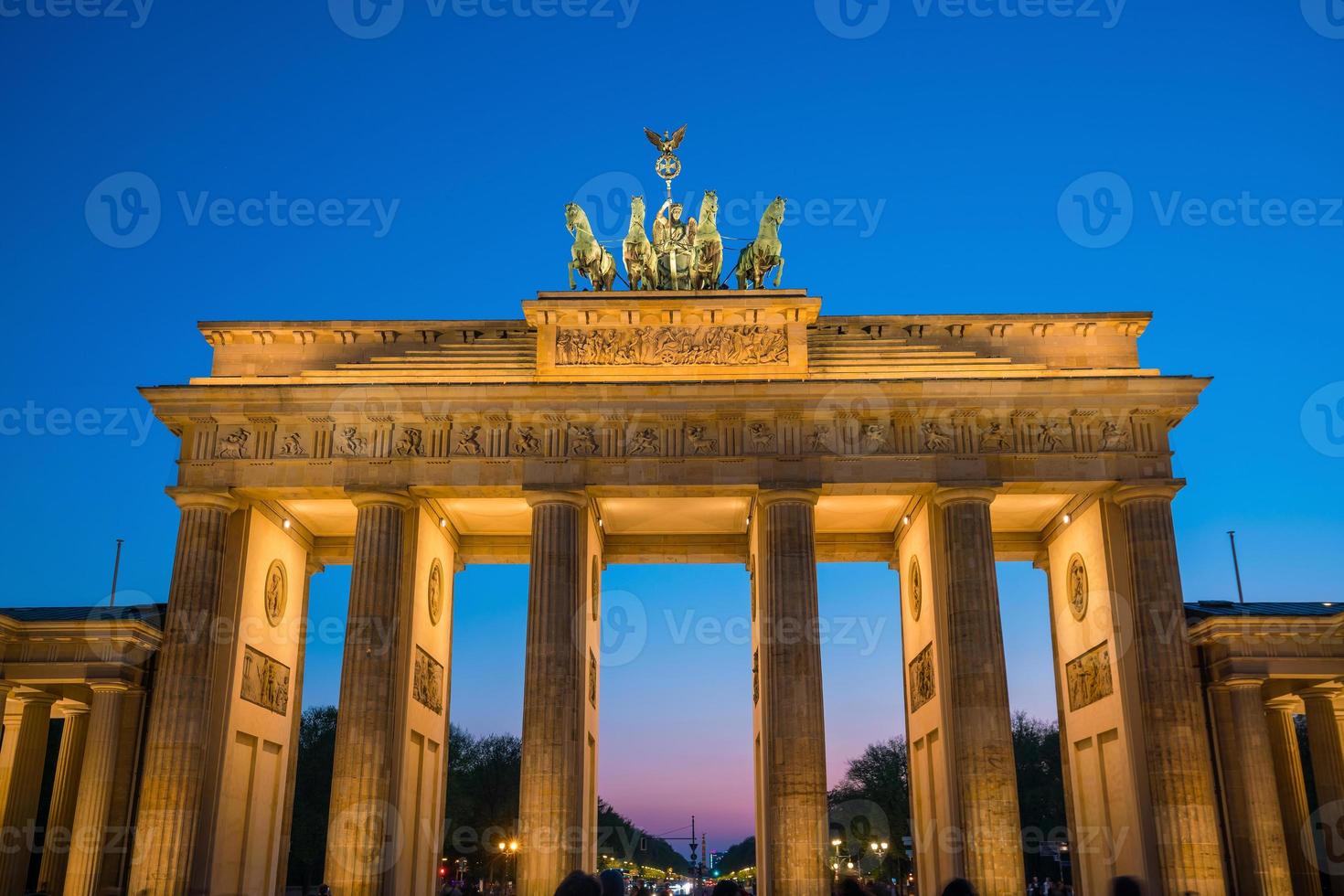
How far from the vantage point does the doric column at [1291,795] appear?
113ft

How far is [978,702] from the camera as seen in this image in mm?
31641

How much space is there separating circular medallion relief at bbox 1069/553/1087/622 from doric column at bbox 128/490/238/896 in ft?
83.1

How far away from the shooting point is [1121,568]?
33.4 meters

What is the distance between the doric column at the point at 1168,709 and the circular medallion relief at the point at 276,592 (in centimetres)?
2530

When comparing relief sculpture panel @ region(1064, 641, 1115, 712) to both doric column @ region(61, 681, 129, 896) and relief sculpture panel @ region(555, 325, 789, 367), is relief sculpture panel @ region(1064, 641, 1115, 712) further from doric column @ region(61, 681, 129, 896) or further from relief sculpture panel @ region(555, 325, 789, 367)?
doric column @ region(61, 681, 129, 896)

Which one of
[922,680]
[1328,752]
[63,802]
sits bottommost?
[63,802]

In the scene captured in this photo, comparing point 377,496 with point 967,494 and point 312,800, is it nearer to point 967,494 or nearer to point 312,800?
point 967,494

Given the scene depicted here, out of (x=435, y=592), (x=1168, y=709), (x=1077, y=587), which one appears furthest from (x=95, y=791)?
(x=1077, y=587)

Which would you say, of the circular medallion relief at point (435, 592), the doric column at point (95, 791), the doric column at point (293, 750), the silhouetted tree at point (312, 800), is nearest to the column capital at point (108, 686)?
the doric column at point (95, 791)

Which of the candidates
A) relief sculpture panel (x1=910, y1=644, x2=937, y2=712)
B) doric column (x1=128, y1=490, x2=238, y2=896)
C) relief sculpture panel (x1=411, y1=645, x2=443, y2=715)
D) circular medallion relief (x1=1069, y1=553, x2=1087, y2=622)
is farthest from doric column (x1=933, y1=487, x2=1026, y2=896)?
doric column (x1=128, y1=490, x2=238, y2=896)

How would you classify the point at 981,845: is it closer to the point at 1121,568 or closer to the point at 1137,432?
the point at 1121,568

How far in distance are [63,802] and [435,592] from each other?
12.8m

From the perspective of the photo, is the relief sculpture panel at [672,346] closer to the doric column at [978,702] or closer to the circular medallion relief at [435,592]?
the doric column at [978,702]

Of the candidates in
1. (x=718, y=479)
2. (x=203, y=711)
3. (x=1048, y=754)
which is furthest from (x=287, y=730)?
→ (x=1048, y=754)
